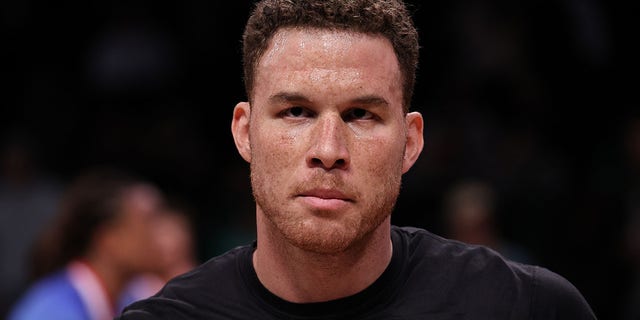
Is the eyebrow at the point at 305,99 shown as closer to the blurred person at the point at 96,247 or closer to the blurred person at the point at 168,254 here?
the blurred person at the point at 96,247

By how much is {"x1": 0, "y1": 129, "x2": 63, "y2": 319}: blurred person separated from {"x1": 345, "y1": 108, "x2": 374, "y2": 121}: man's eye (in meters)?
5.35

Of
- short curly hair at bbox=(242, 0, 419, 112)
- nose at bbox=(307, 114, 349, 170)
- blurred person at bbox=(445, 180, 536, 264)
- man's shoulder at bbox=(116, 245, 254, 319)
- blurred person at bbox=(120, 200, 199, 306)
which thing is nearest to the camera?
nose at bbox=(307, 114, 349, 170)

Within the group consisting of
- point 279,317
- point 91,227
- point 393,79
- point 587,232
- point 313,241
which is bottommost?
point 587,232

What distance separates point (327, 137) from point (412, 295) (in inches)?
19.2

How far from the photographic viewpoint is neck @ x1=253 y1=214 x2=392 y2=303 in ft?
8.46

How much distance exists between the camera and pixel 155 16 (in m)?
8.44

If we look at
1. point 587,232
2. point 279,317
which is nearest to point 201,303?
point 279,317

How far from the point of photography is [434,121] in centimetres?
757

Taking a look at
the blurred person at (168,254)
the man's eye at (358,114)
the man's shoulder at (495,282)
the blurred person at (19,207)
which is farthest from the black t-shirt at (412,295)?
the blurred person at (19,207)

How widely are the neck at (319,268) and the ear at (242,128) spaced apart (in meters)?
0.18

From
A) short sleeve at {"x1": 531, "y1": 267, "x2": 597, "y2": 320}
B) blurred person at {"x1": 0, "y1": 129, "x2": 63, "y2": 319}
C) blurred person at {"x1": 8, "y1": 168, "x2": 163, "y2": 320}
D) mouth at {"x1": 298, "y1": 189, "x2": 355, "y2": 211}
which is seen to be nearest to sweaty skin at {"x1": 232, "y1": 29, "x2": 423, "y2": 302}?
mouth at {"x1": 298, "y1": 189, "x2": 355, "y2": 211}

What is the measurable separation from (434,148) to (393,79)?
486cm

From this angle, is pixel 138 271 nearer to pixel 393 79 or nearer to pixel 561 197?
pixel 393 79

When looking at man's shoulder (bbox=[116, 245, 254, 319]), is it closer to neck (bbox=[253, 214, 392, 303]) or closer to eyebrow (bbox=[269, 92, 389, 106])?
neck (bbox=[253, 214, 392, 303])
